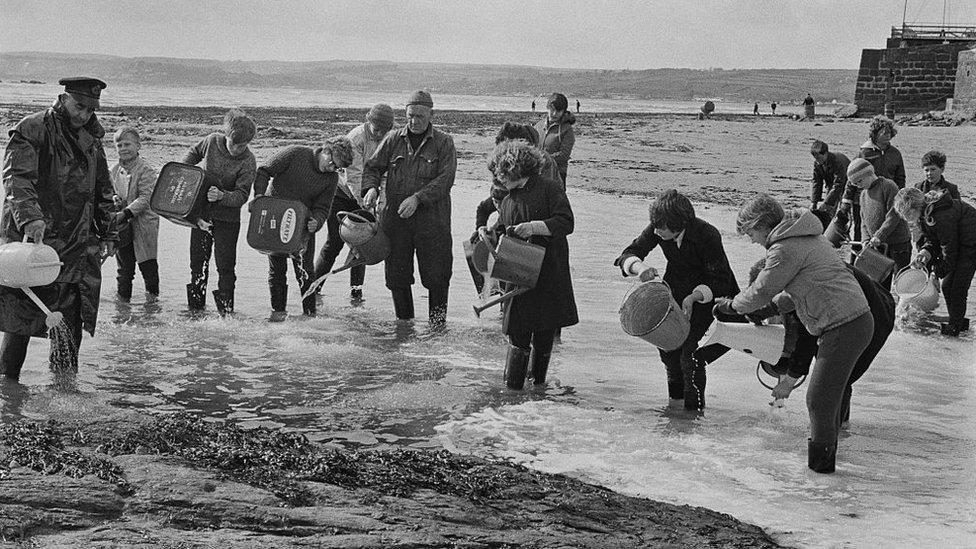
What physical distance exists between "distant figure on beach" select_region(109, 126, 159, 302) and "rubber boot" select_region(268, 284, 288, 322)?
41.5 inches

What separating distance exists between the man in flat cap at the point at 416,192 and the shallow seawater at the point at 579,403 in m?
0.52

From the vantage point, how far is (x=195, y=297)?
8547 millimetres

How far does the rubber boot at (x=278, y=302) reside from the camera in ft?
27.9

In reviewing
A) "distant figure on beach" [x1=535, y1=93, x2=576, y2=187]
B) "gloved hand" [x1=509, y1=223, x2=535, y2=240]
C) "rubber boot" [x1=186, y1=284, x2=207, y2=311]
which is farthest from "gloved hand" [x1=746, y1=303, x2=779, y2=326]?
"rubber boot" [x1=186, y1=284, x2=207, y2=311]

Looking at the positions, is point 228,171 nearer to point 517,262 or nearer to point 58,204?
point 58,204

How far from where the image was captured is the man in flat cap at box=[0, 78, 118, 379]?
5.74 meters

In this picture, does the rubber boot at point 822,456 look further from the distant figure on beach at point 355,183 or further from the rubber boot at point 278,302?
the distant figure on beach at point 355,183

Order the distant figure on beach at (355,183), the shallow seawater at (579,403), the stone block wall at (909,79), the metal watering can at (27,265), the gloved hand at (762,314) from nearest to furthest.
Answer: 1. the shallow seawater at (579,403)
2. the gloved hand at (762,314)
3. the metal watering can at (27,265)
4. the distant figure on beach at (355,183)
5. the stone block wall at (909,79)

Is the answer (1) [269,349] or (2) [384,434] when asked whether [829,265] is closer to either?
(2) [384,434]

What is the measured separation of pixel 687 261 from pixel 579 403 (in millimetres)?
1125

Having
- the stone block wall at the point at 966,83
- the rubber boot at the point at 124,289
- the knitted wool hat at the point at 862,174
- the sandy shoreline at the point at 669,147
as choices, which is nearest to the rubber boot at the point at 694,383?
the knitted wool hat at the point at 862,174

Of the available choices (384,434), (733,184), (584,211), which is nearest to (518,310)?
(384,434)

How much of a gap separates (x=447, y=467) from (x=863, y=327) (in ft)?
6.53

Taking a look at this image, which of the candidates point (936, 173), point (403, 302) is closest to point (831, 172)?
point (936, 173)
